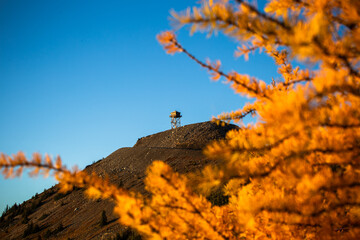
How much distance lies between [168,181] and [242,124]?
0.71 m

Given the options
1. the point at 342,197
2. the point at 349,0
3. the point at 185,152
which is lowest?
the point at 342,197

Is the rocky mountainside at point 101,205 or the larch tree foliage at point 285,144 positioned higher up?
the rocky mountainside at point 101,205

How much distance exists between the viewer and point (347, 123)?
1.07 meters

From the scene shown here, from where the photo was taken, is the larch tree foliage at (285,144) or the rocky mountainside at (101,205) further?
the rocky mountainside at (101,205)

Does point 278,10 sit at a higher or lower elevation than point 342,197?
higher

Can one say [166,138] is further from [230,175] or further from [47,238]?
[230,175]

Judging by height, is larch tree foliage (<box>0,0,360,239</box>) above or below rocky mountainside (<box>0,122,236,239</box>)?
below

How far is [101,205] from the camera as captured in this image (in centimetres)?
1309

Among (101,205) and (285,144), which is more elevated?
(101,205)

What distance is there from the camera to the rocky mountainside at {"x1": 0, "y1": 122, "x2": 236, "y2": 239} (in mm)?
10336

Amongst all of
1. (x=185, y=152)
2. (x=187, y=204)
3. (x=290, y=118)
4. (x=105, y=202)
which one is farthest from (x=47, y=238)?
(x=290, y=118)

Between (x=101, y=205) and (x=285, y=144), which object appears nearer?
(x=285, y=144)

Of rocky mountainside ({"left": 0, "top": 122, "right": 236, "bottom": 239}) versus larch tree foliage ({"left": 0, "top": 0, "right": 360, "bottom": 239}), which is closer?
larch tree foliage ({"left": 0, "top": 0, "right": 360, "bottom": 239})

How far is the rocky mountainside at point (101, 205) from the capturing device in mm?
10336
